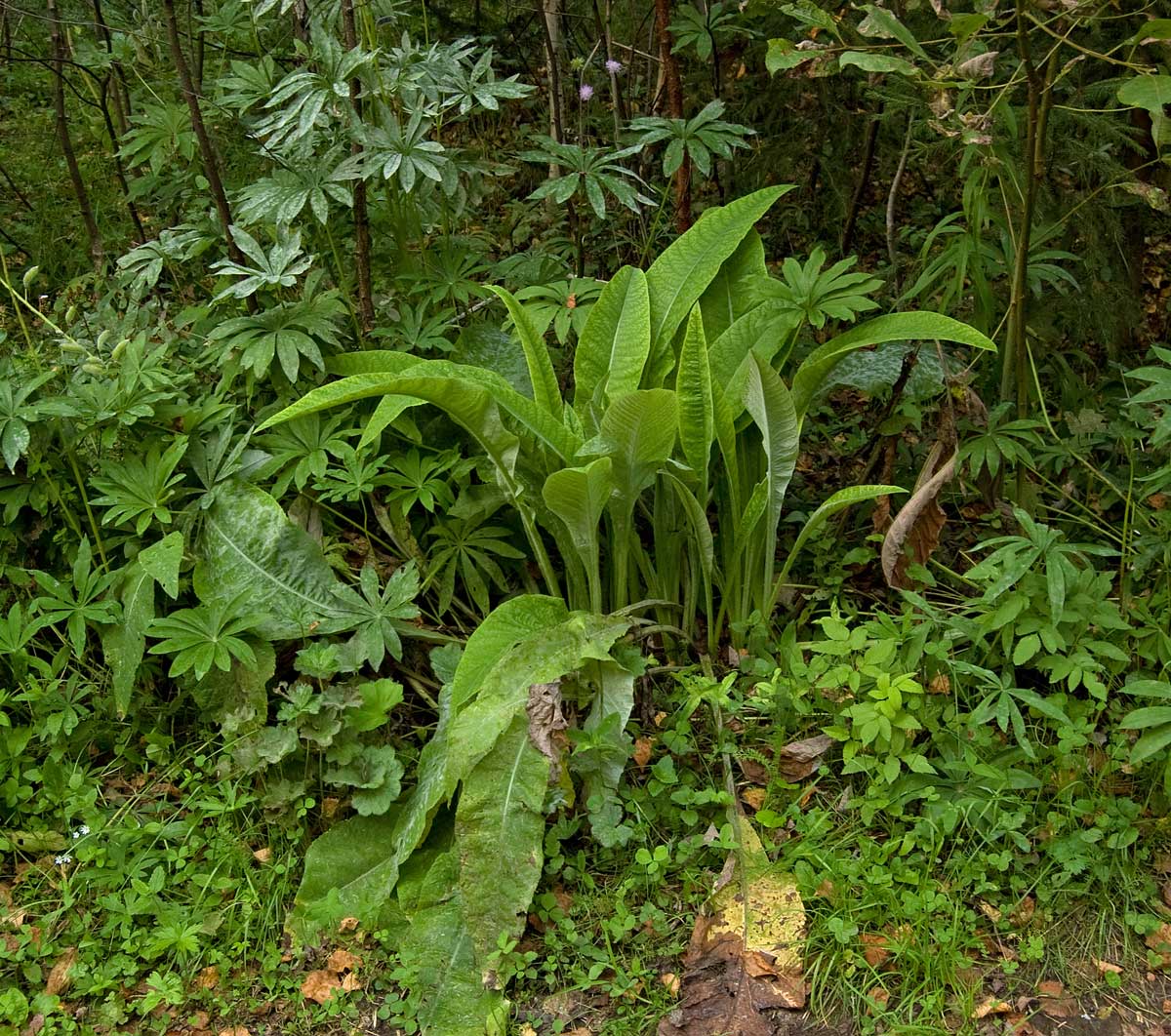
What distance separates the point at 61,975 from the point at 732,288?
2272 millimetres

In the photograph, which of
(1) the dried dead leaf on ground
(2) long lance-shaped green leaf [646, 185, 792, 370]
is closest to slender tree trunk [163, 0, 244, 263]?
(2) long lance-shaped green leaf [646, 185, 792, 370]

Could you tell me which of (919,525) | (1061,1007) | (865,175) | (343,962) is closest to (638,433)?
(919,525)

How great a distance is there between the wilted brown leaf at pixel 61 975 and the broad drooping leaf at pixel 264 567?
0.78 meters

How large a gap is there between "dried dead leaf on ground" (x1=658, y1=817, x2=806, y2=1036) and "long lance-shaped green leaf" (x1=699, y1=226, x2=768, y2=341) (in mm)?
1396

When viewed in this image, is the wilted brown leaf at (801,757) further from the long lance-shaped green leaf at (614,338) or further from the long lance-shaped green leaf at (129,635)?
the long lance-shaped green leaf at (129,635)

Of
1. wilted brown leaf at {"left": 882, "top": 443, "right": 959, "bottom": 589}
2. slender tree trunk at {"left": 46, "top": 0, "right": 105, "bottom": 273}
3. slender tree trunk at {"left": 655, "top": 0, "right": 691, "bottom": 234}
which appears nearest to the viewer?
wilted brown leaf at {"left": 882, "top": 443, "right": 959, "bottom": 589}

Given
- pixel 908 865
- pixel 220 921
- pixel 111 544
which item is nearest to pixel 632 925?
pixel 908 865

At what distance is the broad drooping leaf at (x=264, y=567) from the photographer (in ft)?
8.71

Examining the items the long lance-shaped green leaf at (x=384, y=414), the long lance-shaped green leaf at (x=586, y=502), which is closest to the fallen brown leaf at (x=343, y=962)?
the long lance-shaped green leaf at (x=586, y=502)

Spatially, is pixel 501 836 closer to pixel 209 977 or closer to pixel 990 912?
pixel 209 977

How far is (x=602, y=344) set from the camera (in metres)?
2.80

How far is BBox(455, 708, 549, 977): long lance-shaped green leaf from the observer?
7.20 ft

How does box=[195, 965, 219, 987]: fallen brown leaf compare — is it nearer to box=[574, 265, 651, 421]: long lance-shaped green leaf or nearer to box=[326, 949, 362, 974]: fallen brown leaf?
box=[326, 949, 362, 974]: fallen brown leaf

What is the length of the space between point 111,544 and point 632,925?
1597 mm
